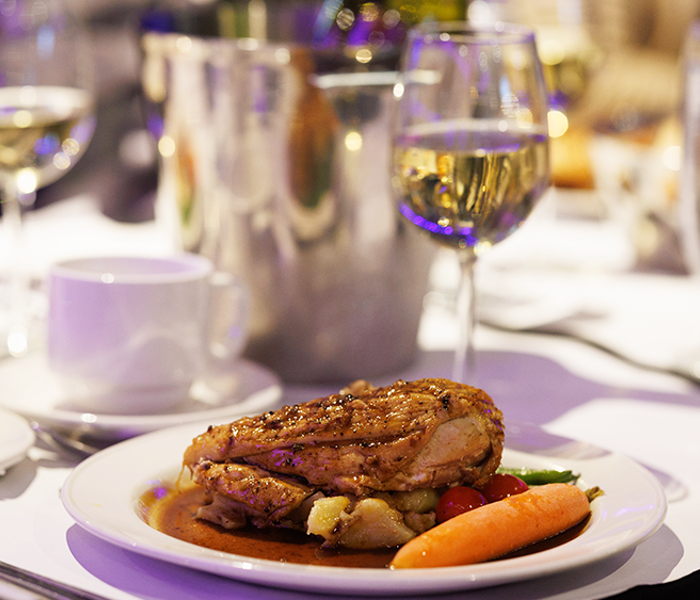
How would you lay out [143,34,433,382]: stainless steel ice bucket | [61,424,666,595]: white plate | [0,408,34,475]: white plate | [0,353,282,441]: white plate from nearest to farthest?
[61,424,666,595]: white plate, [0,408,34,475]: white plate, [0,353,282,441]: white plate, [143,34,433,382]: stainless steel ice bucket

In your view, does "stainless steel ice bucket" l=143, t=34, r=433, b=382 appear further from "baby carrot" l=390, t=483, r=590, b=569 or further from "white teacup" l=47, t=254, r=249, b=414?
"baby carrot" l=390, t=483, r=590, b=569

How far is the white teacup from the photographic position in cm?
99

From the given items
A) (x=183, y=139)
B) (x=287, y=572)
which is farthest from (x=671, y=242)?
(x=287, y=572)

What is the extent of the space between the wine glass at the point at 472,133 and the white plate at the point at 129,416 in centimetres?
25

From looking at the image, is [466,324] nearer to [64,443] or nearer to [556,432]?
[556,432]

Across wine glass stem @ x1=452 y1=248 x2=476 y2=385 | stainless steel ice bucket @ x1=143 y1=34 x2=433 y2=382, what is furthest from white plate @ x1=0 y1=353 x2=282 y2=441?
wine glass stem @ x1=452 y1=248 x2=476 y2=385

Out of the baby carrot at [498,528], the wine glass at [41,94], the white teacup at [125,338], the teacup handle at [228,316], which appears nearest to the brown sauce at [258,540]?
the baby carrot at [498,528]

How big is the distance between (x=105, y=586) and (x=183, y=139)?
72 cm

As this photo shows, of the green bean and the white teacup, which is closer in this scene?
the green bean

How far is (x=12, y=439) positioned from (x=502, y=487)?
449 millimetres

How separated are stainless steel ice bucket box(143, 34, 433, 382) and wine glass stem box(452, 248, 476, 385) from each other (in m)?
0.19

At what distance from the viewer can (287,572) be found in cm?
55

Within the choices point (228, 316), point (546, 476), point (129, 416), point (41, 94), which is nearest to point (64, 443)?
point (129, 416)

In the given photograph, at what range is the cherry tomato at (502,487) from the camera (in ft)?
2.38
